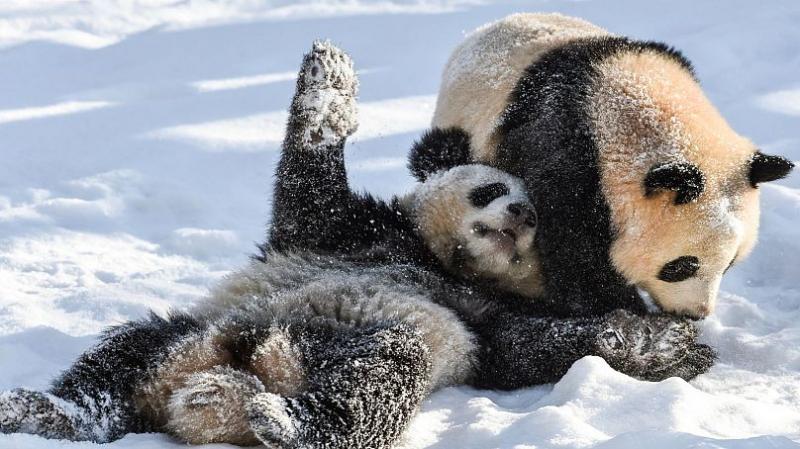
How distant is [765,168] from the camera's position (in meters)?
3.93

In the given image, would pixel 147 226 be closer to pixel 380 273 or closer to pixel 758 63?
pixel 380 273

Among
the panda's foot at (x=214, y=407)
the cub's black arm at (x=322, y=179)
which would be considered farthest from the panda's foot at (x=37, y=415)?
the cub's black arm at (x=322, y=179)

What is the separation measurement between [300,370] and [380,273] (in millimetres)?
910

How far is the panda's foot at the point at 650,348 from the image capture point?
381cm

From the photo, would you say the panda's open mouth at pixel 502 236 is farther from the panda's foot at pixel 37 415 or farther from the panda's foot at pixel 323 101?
the panda's foot at pixel 37 415

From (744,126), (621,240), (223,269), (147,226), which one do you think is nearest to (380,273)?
(621,240)

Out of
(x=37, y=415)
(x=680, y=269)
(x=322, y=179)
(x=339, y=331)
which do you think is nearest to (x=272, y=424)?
(x=339, y=331)

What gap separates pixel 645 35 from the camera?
8.72 metres

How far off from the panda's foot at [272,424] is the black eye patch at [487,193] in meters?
1.71

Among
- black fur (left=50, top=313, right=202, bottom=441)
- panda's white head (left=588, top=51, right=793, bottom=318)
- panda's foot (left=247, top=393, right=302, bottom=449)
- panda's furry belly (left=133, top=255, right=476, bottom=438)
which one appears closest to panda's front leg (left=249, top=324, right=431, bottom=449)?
panda's foot (left=247, top=393, right=302, bottom=449)

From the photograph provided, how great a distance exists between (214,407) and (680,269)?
80.9 inches

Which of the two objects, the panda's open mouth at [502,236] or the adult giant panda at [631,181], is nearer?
the adult giant panda at [631,181]

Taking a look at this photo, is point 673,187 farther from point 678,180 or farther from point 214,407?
point 214,407

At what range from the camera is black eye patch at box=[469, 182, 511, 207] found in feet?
13.9
